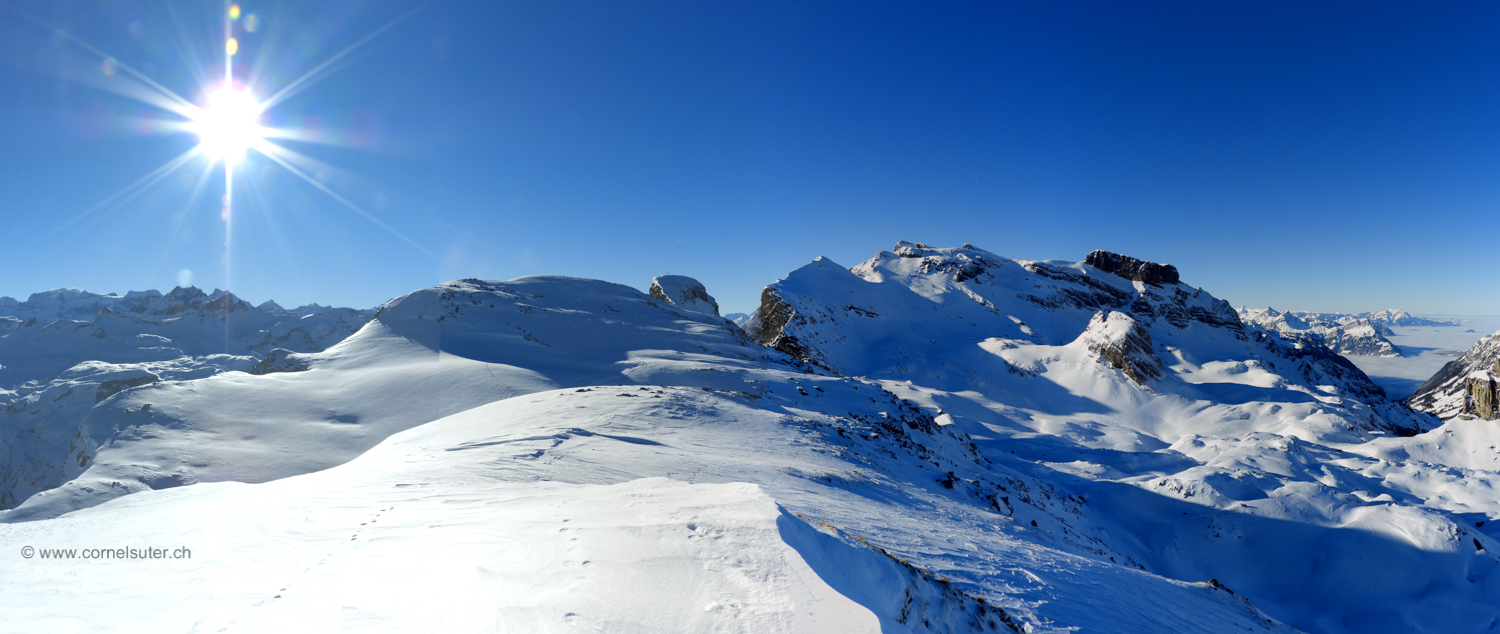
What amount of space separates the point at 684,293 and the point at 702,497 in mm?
68730

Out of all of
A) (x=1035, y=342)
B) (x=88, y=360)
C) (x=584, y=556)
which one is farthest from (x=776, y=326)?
(x=88, y=360)

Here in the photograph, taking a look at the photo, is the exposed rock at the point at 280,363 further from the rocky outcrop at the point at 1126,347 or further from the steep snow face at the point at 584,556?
the rocky outcrop at the point at 1126,347

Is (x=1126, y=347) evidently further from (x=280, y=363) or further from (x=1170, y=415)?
(x=280, y=363)

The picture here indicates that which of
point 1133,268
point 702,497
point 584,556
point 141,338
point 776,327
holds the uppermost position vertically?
point 1133,268

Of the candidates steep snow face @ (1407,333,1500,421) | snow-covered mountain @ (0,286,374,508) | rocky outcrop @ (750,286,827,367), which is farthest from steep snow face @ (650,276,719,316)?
steep snow face @ (1407,333,1500,421)

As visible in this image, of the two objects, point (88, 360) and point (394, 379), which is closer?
point (394, 379)

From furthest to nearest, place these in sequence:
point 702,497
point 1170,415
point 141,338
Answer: point 141,338
point 1170,415
point 702,497

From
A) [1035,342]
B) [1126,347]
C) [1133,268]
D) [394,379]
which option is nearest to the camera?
[394,379]

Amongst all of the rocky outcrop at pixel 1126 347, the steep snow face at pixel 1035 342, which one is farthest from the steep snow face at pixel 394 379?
the rocky outcrop at pixel 1126 347

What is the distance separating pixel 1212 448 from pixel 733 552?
4583 cm

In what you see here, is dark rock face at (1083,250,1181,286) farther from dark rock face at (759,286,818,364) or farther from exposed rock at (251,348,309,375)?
exposed rock at (251,348,309,375)

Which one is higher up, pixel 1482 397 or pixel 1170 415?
pixel 1482 397

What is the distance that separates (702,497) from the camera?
684 cm

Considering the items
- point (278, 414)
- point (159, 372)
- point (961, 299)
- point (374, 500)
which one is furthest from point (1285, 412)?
point (159, 372)
